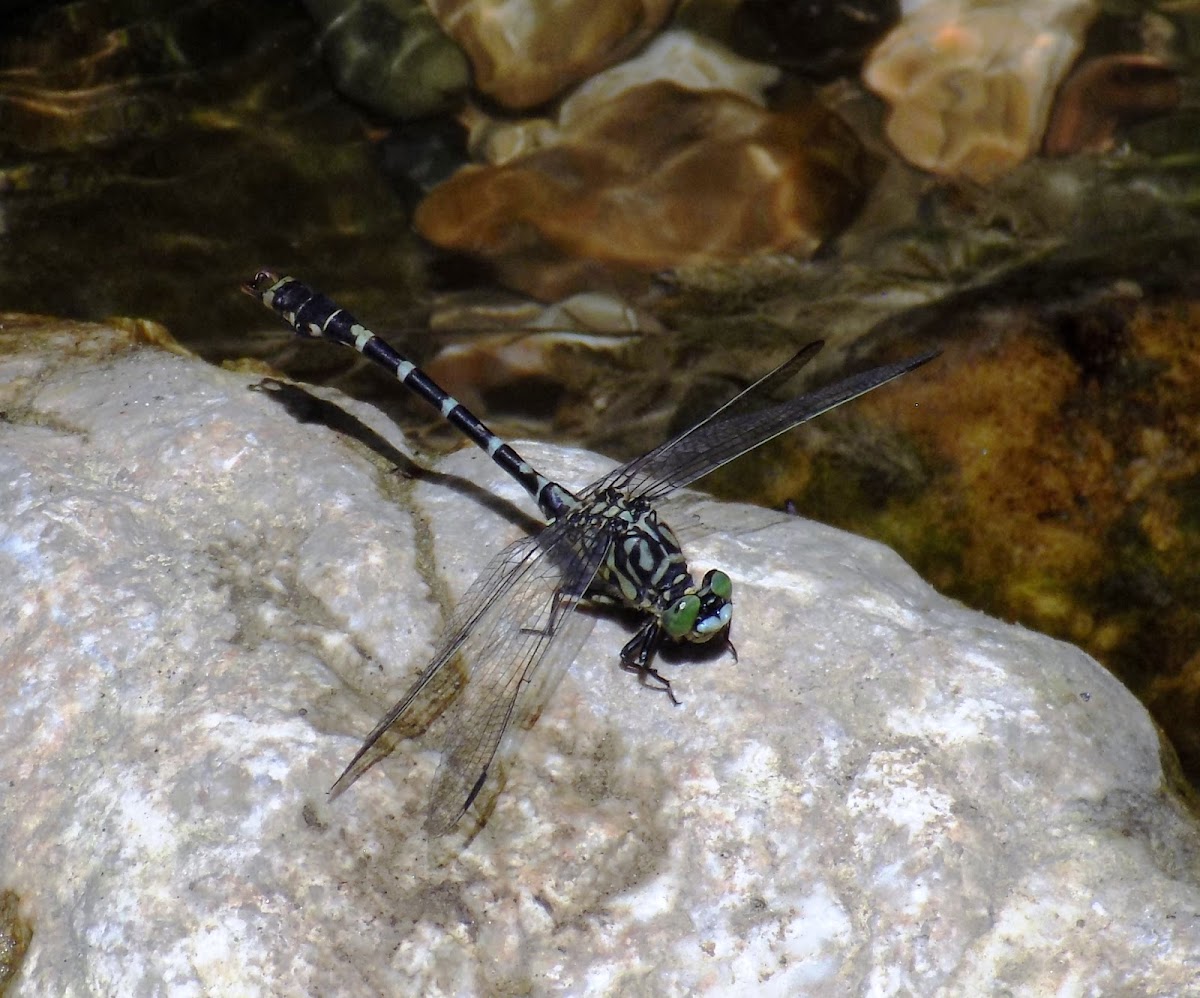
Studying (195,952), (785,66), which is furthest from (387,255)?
(195,952)

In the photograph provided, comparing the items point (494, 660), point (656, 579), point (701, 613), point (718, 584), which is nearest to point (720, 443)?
point (656, 579)

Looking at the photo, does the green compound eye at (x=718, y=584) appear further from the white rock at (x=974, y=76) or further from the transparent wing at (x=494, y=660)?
the white rock at (x=974, y=76)

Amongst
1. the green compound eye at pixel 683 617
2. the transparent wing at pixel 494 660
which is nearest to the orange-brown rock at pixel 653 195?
the transparent wing at pixel 494 660

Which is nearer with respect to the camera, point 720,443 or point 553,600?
point 553,600

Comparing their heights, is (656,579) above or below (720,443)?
above

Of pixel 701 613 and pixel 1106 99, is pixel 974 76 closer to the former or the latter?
pixel 1106 99

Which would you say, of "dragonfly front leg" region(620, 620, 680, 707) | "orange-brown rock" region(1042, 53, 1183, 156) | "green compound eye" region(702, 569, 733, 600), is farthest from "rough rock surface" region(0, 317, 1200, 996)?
"orange-brown rock" region(1042, 53, 1183, 156)
